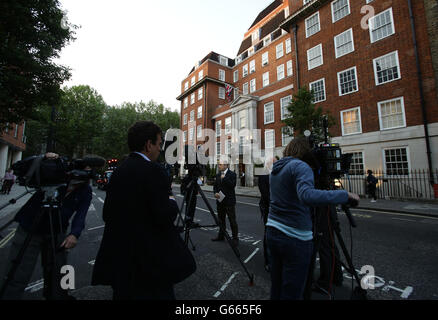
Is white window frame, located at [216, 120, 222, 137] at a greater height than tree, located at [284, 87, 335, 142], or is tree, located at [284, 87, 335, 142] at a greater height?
white window frame, located at [216, 120, 222, 137]

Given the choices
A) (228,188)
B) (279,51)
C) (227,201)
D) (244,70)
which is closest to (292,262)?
(227,201)

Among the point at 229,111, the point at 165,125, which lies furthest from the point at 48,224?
the point at 165,125

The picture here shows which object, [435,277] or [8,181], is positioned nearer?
[435,277]

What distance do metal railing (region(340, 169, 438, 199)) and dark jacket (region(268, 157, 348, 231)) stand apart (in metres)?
12.1

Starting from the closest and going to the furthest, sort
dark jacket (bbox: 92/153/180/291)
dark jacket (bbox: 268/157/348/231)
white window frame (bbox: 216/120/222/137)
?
dark jacket (bbox: 92/153/180/291) < dark jacket (bbox: 268/157/348/231) < white window frame (bbox: 216/120/222/137)

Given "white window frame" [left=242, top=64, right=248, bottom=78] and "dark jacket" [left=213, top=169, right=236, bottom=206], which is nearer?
"dark jacket" [left=213, top=169, right=236, bottom=206]

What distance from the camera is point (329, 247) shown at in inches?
120

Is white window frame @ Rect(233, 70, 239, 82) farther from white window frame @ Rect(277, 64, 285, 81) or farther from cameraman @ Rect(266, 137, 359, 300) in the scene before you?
cameraman @ Rect(266, 137, 359, 300)

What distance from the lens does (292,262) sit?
1843mm

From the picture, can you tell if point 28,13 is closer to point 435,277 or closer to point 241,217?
point 241,217

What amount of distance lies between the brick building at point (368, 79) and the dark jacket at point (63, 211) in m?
14.1

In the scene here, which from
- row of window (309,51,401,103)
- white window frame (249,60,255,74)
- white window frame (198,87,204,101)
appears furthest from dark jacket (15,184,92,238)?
white window frame (198,87,204,101)

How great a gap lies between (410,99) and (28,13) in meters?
20.7

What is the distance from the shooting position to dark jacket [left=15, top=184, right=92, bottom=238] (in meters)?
2.47
